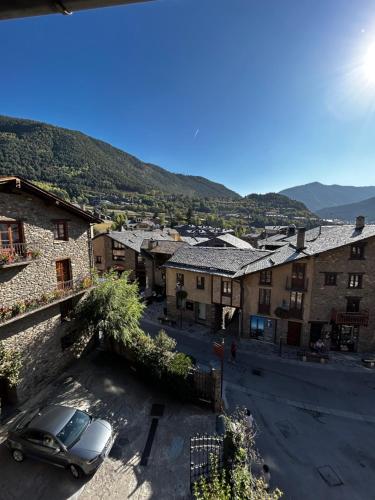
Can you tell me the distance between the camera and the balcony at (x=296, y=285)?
23.0 m

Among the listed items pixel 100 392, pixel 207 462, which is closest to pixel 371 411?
pixel 207 462

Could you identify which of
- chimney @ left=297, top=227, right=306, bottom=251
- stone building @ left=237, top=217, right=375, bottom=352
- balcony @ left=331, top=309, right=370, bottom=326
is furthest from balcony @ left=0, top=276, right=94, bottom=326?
balcony @ left=331, top=309, right=370, bottom=326

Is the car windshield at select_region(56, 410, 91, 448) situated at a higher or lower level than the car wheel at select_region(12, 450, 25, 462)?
higher

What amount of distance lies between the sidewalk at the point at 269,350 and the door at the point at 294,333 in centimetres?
55

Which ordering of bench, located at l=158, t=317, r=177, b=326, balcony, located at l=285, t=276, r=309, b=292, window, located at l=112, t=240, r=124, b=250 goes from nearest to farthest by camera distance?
balcony, located at l=285, t=276, r=309, b=292
bench, located at l=158, t=317, r=177, b=326
window, located at l=112, t=240, r=124, b=250

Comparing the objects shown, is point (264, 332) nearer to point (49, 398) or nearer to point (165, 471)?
point (165, 471)

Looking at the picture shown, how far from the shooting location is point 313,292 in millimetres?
23047

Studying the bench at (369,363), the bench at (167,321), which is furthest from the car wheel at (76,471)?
the bench at (369,363)

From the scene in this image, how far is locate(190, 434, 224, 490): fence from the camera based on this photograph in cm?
1045

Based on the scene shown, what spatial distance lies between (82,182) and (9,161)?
154 ft

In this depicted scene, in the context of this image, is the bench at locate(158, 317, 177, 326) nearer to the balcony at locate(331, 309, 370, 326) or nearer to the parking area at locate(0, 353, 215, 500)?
the parking area at locate(0, 353, 215, 500)

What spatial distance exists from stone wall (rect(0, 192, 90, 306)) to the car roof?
6.15 meters

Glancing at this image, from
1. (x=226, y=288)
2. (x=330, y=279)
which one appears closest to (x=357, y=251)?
(x=330, y=279)

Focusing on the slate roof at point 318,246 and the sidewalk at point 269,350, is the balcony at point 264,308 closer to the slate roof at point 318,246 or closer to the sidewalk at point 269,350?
the sidewalk at point 269,350
